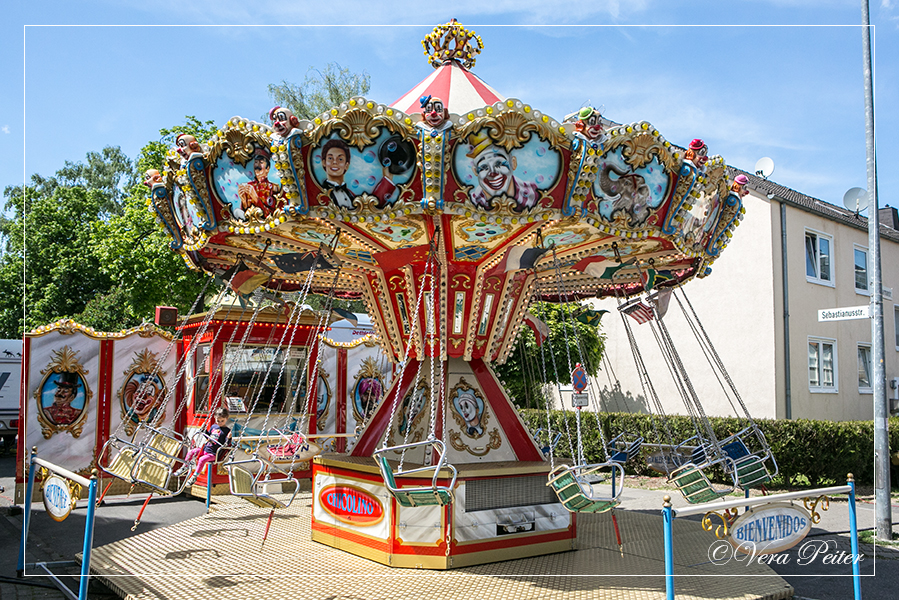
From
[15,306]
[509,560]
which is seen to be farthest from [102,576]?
[15,306]

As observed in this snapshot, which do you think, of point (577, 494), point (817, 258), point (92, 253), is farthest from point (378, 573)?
point (92, 253)

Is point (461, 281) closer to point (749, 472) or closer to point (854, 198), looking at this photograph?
point (749, 472)

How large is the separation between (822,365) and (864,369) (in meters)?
2.36

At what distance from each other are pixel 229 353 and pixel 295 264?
3.87 m

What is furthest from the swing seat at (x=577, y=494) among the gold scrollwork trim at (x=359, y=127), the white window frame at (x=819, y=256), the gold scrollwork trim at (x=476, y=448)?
the white window frame at (x=819, y=256)

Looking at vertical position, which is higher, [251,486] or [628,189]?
[628,189]

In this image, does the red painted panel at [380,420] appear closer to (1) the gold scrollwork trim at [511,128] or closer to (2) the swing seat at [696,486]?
(2) the swing seat at [696,486]

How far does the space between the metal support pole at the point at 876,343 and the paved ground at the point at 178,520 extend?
592 mm

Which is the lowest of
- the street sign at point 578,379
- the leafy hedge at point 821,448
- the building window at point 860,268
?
the leafy hedge at point 821,448

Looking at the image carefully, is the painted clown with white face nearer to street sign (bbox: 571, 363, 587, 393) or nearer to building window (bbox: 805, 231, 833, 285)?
street sign (bbox: 571, 363, 587, 393)

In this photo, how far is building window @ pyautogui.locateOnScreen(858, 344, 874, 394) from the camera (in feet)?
57.6

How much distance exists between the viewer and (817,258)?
54.0 feet

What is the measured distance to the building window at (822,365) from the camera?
16.1m

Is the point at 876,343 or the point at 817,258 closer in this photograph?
the point at 876,343
